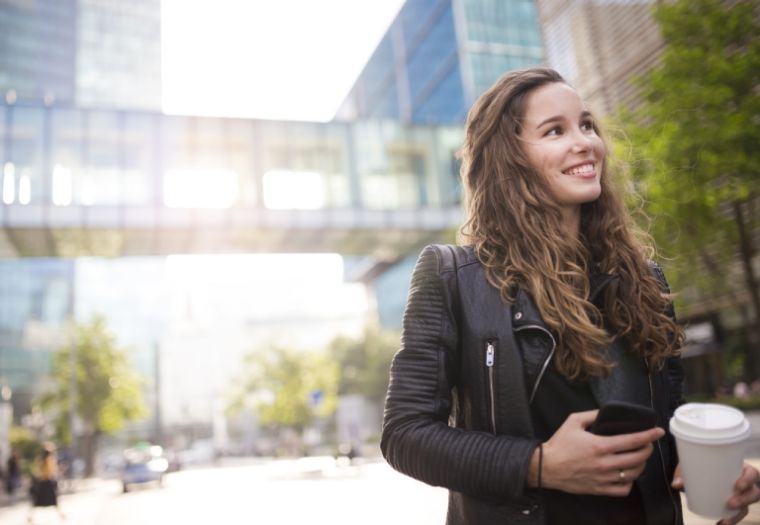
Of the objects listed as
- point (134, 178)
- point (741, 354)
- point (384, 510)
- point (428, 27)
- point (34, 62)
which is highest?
point (34, 62)

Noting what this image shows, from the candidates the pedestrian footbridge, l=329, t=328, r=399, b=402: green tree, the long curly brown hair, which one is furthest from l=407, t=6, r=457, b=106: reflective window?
the long curly brown hair

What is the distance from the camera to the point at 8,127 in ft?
96.3

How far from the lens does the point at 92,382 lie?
41.1m

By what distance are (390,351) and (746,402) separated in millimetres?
33099

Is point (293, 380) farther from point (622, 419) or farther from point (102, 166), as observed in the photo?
point (622, 419)

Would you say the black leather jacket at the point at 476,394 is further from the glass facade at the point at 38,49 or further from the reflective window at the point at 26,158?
the glass facade at the point at 38,49

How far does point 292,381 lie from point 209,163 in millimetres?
20788

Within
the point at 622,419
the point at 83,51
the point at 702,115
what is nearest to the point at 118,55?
the point at 83,51

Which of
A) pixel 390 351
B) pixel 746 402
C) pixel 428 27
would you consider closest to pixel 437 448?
pixel 746 402

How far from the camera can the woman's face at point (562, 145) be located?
74.0 inches

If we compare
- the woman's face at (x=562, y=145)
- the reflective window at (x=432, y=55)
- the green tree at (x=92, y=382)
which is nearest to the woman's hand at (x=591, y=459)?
the woman's face at (x=562, y=145)

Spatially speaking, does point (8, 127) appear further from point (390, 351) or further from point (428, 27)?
point (428, 27)

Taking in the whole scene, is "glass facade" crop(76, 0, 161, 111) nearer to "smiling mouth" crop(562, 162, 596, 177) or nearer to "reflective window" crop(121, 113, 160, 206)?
"reflective window" crop(121, 113, 160, 206)

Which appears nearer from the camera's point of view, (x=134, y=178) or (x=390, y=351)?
(x=134, y=178)
